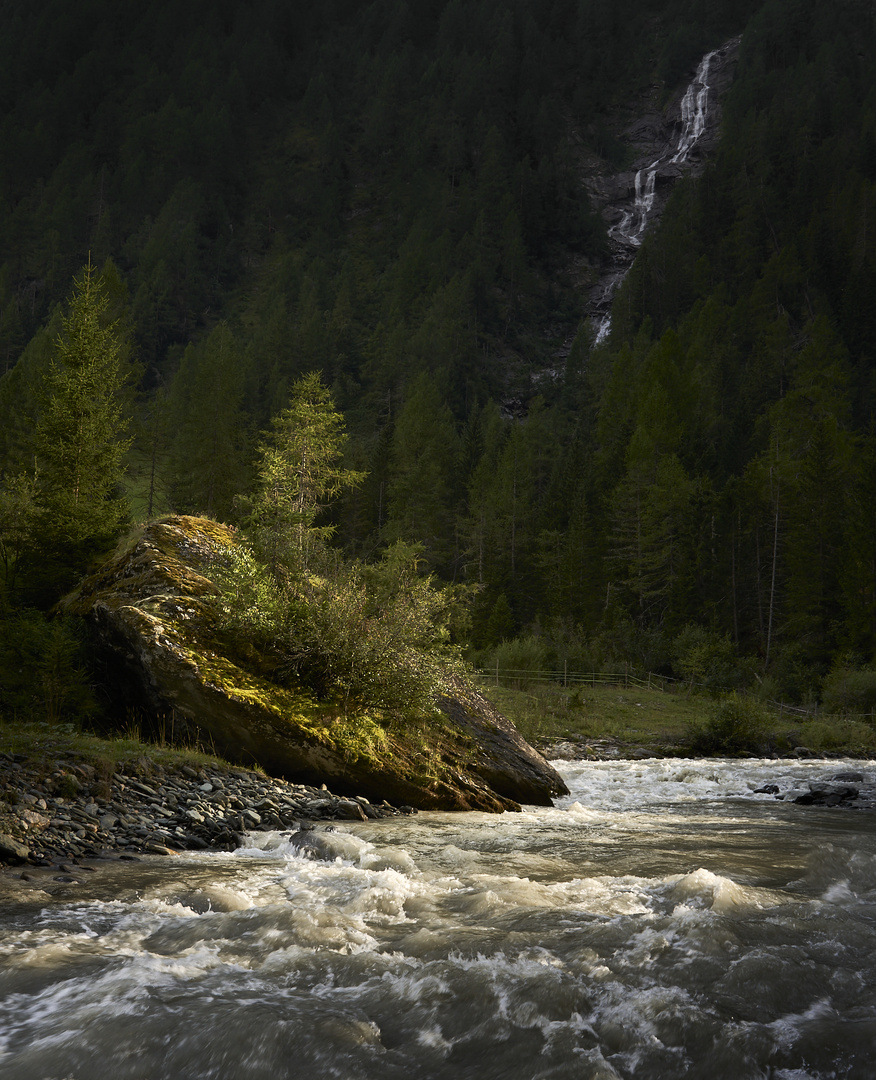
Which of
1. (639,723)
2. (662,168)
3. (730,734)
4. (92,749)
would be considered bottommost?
(639,723)

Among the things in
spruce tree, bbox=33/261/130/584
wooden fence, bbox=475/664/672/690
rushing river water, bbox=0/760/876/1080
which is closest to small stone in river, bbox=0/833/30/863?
rushing river water, bbox=0/760/876/1080

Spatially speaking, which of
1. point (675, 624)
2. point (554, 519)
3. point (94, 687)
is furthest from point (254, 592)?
point (554, 519)

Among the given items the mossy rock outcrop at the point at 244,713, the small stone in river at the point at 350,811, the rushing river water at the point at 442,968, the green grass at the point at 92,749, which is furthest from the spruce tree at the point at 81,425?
the rushing river water at the point at 442,968

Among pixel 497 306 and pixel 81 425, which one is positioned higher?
pixel 497 306

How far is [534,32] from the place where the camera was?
162m

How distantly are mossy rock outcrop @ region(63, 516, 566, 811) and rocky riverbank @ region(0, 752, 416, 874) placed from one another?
0.65 metres

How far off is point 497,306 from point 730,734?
92.1m

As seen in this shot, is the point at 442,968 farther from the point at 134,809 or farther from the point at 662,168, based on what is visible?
the point at 662,168

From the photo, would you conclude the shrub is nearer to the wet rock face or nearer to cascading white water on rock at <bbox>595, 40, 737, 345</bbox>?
cascading white water on rock at <bbox>595, 40, 737, 345</bbox>

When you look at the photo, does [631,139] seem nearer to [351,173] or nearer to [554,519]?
[351,173]

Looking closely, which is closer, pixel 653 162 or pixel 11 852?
pixel 11 852

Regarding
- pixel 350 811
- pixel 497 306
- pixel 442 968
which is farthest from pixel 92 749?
pixel 497 306

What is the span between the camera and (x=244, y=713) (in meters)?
10.4

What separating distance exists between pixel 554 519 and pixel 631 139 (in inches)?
5017
